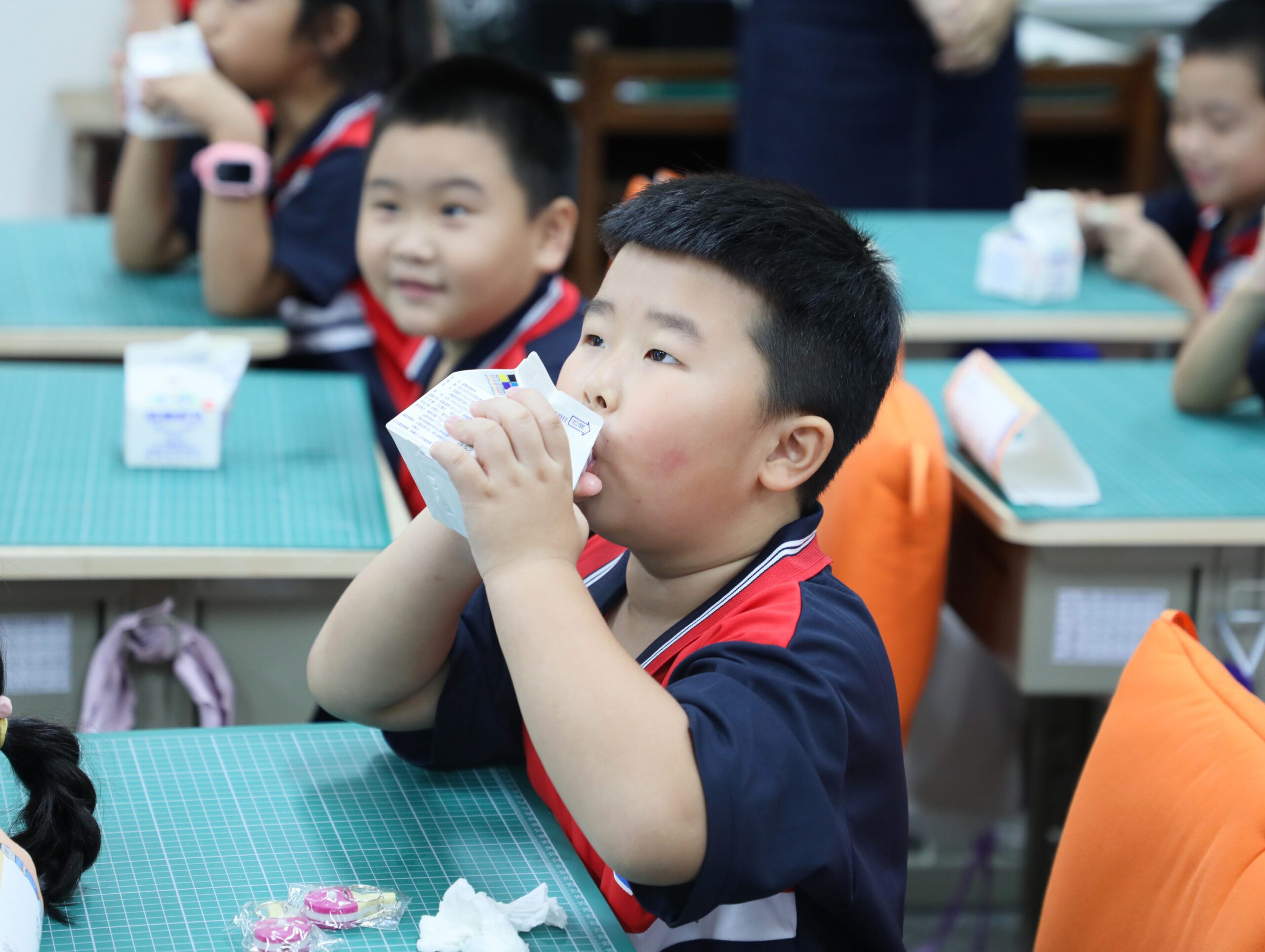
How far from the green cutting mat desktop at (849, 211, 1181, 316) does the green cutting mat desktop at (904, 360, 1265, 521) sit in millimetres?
112

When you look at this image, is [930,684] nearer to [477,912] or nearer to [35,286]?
[477,912]

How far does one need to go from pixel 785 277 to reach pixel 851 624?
248 millimetres

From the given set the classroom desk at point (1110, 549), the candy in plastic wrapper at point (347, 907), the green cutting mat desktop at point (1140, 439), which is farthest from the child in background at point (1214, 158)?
the candy in plastic wrapper at point (347, 907)

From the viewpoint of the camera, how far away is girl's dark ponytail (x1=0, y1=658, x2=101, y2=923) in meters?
0.91

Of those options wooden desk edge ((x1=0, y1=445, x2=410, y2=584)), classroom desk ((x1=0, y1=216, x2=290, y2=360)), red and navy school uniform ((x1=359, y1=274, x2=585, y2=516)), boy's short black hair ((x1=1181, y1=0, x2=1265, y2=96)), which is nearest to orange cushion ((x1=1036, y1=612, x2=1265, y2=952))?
wooden desk edge ((x1=0, y1=445, x2=410, y2=584))

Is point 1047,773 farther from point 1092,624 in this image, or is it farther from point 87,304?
point 87,304

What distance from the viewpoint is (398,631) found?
109 cm

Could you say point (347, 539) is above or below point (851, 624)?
below

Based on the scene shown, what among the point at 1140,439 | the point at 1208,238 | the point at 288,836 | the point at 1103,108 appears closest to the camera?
the point at 288,836

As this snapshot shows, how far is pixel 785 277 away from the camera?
3.37 feet

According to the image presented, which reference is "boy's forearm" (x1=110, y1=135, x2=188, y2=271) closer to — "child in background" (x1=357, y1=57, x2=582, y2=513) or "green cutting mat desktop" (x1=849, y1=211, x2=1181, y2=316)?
"child in background" (x1=357, y1=57, x2=582, y2=513)

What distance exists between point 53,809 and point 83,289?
1.65m

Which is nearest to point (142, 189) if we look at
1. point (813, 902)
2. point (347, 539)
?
point (347, 539)

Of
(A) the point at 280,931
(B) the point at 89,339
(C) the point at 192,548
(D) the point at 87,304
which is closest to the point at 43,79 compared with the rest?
(D) the point at 87,304
